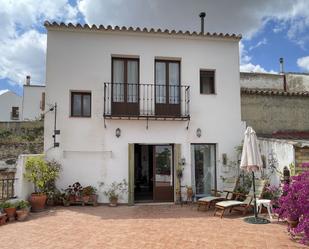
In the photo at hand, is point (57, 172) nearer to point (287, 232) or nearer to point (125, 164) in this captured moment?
point (125, 164)

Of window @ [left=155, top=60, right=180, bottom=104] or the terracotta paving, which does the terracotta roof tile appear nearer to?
window @ [left=155, top=60, right=180, bottom=104]

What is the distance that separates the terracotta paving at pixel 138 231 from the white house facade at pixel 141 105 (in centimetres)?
221

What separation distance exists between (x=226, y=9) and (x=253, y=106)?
4634mm

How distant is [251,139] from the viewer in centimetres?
840

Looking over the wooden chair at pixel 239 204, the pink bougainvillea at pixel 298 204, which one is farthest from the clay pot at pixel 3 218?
the pink bougainvillea at pixel 298 204

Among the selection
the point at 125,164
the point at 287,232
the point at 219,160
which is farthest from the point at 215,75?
the point at 287,232

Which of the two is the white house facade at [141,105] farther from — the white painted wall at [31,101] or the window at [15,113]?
the window at [15,113]

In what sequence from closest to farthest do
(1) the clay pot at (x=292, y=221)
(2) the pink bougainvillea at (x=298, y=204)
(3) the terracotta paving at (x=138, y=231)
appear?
(2) the pink bougainvillea at (x=298, y=204), (3) the terracotta paving at (x=138, y=231), (1) the clay pot at (x=292, y=221)

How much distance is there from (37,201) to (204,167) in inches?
256

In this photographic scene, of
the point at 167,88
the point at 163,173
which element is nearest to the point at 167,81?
the point at 167,88

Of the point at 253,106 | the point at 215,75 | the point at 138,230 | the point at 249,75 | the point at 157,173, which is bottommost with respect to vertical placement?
the point at 138,230

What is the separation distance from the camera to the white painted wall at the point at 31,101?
97.9ft

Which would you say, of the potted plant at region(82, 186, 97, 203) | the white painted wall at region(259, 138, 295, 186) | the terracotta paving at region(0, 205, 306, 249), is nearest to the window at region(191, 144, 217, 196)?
the white painted wall at region(259, 138, 295, 186)

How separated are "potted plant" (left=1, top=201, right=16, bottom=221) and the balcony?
4.50 meters
